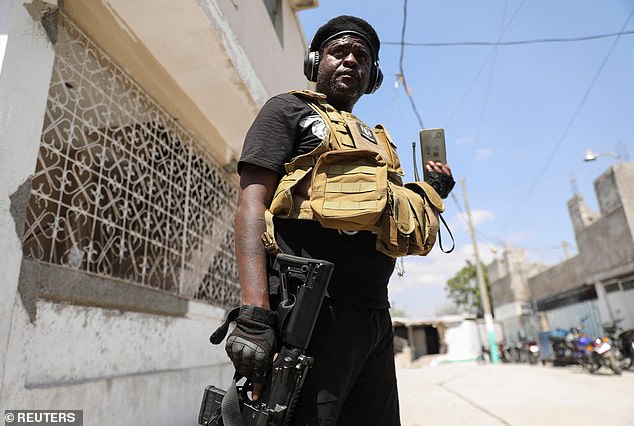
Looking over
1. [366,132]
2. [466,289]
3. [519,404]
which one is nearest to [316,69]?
[366,132]

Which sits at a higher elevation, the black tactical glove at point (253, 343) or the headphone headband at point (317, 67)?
the headphone headband at point (317, 67)

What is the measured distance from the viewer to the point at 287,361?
98cm

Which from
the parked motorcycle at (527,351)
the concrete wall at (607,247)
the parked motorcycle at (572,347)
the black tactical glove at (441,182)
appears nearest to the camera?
the black tactical glove at (441,182)

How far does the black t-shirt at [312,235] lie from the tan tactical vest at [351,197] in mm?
34

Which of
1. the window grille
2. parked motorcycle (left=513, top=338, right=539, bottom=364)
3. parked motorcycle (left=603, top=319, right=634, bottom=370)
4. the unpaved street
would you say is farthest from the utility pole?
the window grille

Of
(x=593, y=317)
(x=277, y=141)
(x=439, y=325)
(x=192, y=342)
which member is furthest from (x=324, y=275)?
(x=439, y=325)

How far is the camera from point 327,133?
4.05 ft

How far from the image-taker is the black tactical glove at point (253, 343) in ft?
3.10

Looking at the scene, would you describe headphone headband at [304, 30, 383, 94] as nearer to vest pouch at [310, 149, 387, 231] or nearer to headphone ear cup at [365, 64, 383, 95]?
headphone ear cup at [365, 64, 383, 95]

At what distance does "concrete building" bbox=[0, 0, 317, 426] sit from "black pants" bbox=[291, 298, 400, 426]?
1221 mm

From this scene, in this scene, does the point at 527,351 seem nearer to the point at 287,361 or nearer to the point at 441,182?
the point at 441,182

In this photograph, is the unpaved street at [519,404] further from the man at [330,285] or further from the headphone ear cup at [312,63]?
the headphone ear cup at [312,63]

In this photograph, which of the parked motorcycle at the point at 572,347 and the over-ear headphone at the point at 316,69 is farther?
the parked motorcycle at the point at 572,347

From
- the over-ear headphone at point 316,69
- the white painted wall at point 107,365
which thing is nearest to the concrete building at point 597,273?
the white painted wall at point 107,365
